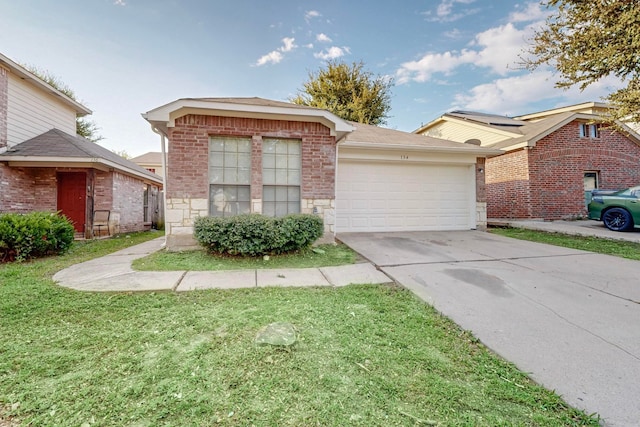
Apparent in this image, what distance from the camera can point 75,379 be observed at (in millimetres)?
1858

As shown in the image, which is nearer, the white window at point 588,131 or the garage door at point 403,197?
the garage door at point 403,197

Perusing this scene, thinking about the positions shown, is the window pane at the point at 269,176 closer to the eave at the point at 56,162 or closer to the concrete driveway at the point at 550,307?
the concrete driveway at the point at 550,307

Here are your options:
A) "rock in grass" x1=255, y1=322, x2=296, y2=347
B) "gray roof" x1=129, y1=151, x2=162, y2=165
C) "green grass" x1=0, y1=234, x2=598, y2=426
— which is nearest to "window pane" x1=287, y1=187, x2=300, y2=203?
"green grass" x1=0, y1=234, x2=598, y2=426

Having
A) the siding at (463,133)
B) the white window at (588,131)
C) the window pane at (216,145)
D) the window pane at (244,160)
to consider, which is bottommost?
the window pane at (244,160)

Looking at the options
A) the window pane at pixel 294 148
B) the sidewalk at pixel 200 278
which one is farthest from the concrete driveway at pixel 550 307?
the window pane at pixel 294 148

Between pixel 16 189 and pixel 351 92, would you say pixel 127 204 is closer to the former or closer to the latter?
pixel 16 189

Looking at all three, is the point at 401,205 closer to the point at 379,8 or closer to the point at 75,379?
the point at 379,8

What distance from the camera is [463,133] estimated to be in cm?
1441

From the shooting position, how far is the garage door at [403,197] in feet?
27.5

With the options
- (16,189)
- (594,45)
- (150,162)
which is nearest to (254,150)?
(594,45)

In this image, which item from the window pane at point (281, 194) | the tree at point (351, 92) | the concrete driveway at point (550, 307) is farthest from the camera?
the tree at point (351, 92)

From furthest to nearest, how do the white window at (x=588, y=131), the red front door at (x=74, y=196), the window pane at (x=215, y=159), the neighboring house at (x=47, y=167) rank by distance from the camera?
the white window at (x=588, y=131)
the red front door at (x=74, y=196)
the neighboring house at (x=47, y=167)
the window pane at (x=215, y=159)

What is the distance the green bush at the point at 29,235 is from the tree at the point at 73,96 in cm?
1690

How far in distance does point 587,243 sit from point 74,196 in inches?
617
